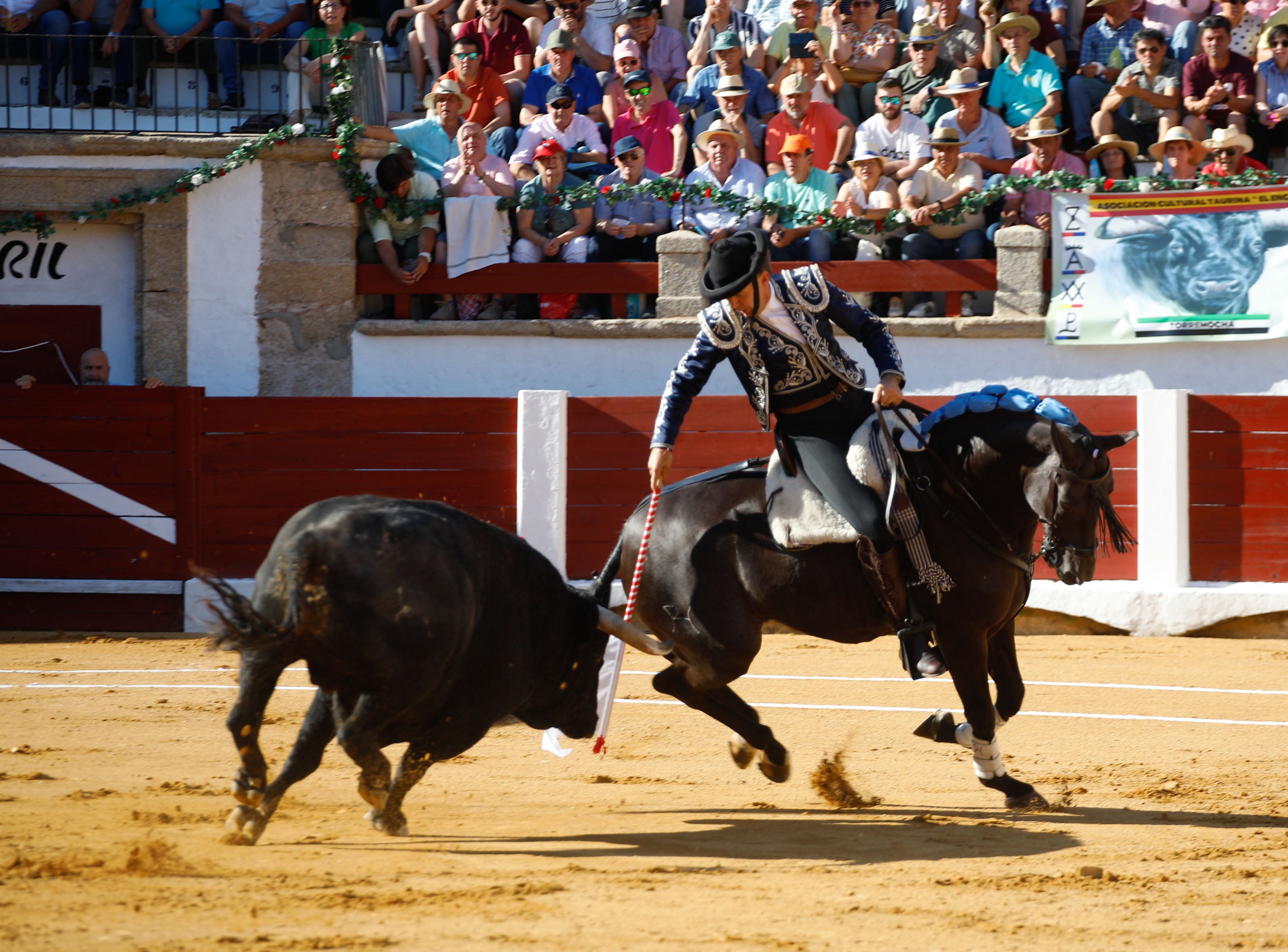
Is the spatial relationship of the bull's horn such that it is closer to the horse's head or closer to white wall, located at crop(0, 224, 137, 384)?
the horse's head

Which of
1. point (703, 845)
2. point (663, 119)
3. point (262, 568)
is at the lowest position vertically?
point (703, 845)

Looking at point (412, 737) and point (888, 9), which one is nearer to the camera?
point (412, 737)

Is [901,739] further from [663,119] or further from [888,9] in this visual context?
[888,9]

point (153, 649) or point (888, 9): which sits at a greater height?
point (888, 9)

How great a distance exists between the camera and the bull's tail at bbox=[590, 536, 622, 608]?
16.6 feet

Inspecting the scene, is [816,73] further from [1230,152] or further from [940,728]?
[940,728]

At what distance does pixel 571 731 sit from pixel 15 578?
5.63 metres

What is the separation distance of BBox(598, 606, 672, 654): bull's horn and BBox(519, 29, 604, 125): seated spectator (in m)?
6.41

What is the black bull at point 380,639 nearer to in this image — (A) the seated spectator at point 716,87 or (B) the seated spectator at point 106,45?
(A) the seated spectator at point 716,87

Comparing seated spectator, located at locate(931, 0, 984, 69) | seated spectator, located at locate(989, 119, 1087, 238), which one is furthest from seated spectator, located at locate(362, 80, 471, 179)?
seated spectator, located at locate(989, 119, 1087, 238)

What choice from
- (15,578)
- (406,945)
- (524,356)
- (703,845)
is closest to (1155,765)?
(703,845)

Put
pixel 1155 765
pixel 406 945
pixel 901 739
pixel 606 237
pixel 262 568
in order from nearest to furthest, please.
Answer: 1. pixel 406 945
2. pixel 262 568
3. pixel 1155 765
4. pixel 901 739
5. pixel 606 237

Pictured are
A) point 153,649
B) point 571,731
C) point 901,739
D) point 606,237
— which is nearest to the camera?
point 571,731

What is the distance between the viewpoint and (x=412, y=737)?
4270 mm
